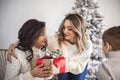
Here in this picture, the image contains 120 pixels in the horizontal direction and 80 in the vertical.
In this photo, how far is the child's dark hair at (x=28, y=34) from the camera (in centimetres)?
182

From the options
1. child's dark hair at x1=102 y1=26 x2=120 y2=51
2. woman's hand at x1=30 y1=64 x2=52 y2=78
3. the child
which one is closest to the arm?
the child

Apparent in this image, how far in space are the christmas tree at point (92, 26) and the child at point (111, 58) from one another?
1.87 meters

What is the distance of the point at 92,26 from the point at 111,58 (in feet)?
6.54

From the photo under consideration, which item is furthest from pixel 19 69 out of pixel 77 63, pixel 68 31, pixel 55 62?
pixel 68 31

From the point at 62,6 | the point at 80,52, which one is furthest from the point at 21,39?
the point at 62,6

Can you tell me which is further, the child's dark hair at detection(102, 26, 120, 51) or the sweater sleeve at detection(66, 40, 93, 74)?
the sweater sleeve at detection(66, 40, 93, 74)

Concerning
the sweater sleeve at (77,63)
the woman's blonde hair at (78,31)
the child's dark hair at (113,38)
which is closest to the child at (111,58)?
the child's dark hair at (113,38)

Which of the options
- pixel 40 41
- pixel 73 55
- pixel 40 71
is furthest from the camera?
pixel 73 55

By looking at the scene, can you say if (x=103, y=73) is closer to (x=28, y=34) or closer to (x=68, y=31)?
(x=28, y=34)

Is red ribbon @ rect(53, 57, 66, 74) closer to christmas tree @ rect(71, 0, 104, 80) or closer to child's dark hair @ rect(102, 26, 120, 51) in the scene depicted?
child's dark hair @ rect(102, 26, 120, 51)

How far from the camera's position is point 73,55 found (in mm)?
2230

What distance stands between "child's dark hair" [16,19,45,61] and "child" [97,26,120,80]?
664 millimetres

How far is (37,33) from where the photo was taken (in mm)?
1913

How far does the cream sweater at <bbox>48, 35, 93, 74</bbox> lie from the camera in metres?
2.06
